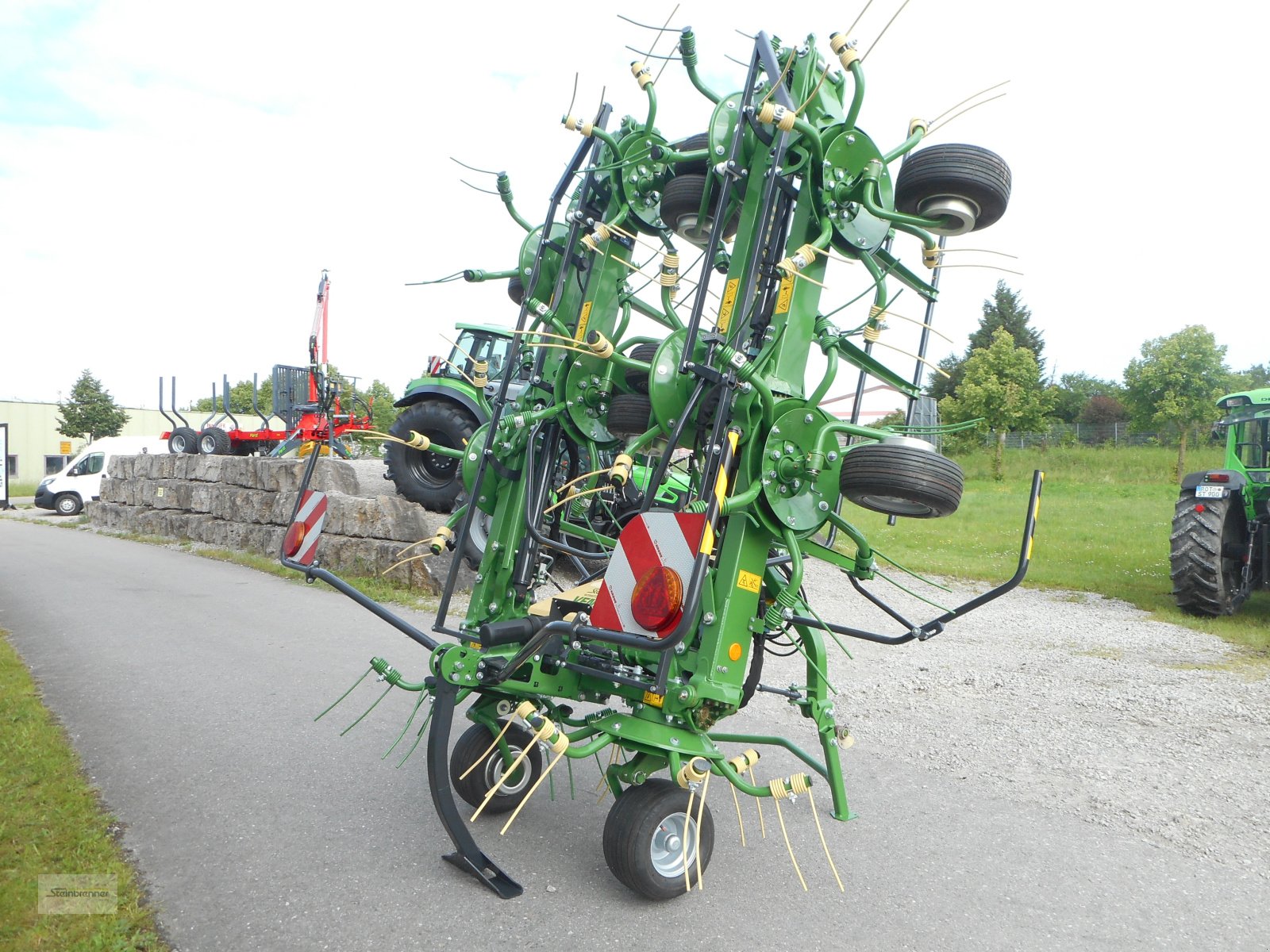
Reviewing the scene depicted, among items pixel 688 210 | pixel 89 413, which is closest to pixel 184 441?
pixel 688 210

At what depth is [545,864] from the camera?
360 cm

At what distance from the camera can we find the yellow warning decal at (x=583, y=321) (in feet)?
15.0

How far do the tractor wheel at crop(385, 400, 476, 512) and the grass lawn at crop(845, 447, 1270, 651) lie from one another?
240 inches

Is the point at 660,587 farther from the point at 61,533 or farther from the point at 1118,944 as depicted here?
the point at 61,533

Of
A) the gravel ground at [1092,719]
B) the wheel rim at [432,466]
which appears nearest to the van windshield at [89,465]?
the wheel rim at [432,466]

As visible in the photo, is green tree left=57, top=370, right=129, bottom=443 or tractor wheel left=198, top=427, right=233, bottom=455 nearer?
tractor wheel left=198, top=427, right=233, bottom=455

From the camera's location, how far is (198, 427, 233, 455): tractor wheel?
62.2ft

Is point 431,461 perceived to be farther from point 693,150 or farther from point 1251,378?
point 1251,378

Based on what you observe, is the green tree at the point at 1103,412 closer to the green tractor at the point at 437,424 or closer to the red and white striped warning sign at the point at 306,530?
the green tractor at the point at 437,424

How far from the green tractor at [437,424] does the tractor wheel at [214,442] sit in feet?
28.9

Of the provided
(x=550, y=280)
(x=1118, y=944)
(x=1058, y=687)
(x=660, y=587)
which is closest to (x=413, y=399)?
(x=550, y=280)

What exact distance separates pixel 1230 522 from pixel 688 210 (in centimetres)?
765

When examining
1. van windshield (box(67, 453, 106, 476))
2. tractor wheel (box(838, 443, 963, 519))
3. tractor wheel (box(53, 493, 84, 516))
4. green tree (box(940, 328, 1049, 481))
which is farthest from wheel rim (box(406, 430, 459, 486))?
van windshield (box(67, 453, 106, 476))

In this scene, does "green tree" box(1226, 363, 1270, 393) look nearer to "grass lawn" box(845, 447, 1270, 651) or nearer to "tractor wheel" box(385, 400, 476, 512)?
"grass lawn" box(845, 447, 1270, 651)
